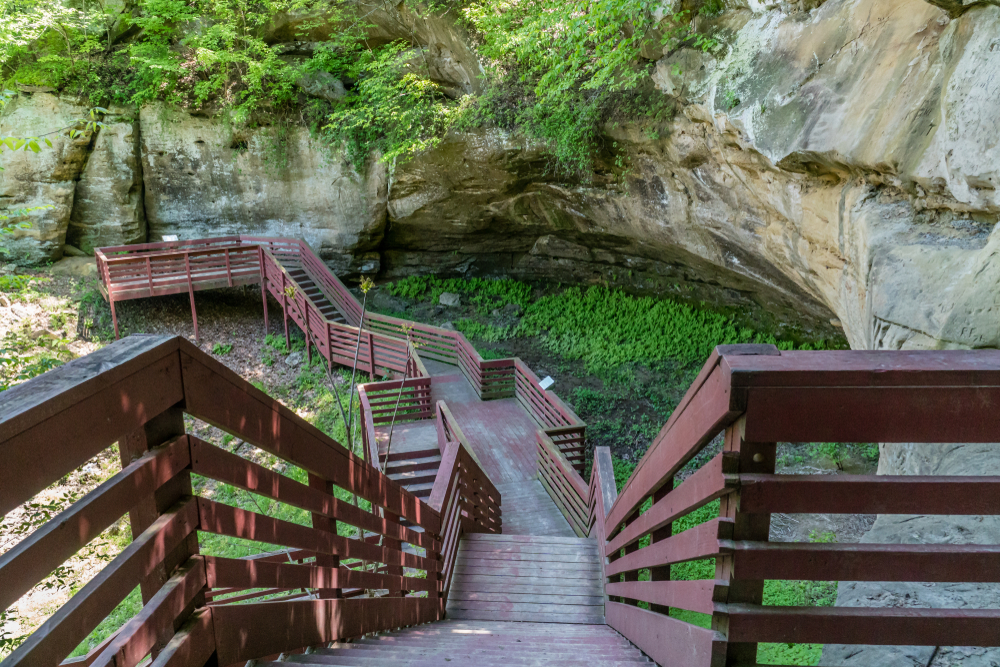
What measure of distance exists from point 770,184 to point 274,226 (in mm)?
14732

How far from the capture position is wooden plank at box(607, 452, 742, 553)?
1.47 m

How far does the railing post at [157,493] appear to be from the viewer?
143 centimetres

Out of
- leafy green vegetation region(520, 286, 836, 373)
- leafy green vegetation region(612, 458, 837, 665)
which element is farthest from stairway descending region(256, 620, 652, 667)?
leafy green vegetation region(520, 286, 836, 373)

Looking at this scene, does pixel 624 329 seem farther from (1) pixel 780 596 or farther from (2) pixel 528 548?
(2) pixel 528 548

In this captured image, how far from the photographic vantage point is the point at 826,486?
1.46 m

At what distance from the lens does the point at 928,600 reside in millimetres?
2240

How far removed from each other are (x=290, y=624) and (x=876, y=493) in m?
1.86

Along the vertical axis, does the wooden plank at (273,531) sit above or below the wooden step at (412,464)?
above

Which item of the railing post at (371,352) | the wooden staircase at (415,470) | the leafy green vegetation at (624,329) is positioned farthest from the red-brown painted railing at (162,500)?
the leafy green vegetation at (624,329)

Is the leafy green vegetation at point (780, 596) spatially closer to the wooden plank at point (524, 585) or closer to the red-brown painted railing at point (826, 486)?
the wooden plank at point (524, 585)

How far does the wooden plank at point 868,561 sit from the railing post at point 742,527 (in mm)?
33

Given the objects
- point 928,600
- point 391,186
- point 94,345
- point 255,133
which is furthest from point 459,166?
point 928,600

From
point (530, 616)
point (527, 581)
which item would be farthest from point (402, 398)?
point (530, 616)

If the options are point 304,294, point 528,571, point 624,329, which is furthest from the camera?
point 624,329
